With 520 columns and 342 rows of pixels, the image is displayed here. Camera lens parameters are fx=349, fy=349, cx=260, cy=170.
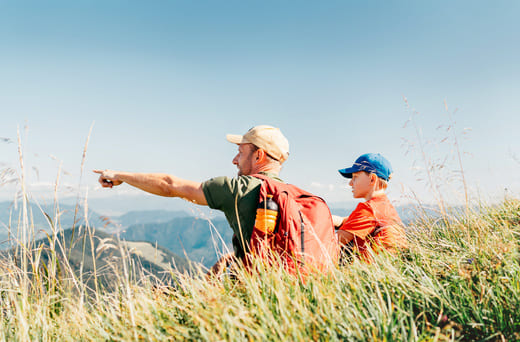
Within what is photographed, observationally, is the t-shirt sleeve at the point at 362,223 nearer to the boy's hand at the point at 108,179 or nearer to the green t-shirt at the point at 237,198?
the green t-shirt at the point at 237,198

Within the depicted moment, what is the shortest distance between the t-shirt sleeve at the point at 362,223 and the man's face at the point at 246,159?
1.24 m

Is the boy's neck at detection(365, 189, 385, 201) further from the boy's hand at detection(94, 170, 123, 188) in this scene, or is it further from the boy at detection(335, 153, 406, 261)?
the boy's hand at detection(94, 170, 123, 188)

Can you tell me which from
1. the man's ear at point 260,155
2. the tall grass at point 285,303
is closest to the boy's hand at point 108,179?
the tall grass at point 285,303

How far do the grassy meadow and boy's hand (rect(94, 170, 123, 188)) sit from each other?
1.75ft

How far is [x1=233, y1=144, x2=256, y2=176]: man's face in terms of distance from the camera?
11.7ft

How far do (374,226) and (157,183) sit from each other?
228 centimetres

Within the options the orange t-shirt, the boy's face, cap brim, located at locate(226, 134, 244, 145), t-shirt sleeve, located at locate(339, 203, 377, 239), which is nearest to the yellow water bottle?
cap brim, located at locate(226, 134, 244, 145)

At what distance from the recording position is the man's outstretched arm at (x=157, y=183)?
9.30ft

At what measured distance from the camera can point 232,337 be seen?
170cm

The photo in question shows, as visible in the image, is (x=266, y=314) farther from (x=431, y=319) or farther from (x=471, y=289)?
(x=471, y=289)

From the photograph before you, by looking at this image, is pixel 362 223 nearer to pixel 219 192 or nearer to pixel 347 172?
pixel 347 172

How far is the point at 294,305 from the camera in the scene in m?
1.93

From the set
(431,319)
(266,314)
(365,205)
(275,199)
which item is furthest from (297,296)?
(365,205)

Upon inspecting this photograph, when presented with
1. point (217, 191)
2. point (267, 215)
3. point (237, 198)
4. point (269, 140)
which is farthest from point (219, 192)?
point (269, 140)
